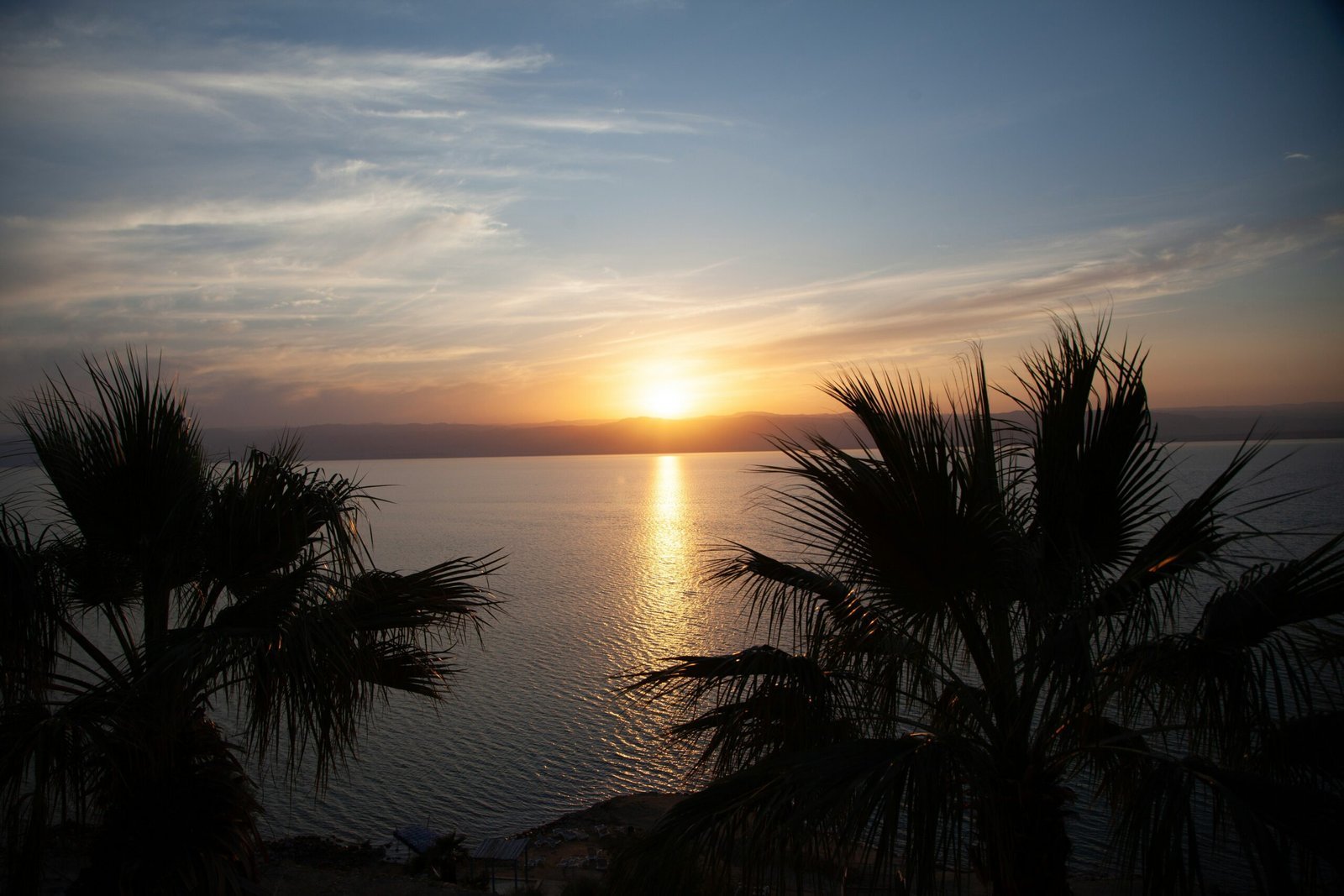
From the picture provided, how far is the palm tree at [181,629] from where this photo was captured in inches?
200

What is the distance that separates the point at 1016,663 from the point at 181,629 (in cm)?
532

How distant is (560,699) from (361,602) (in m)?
23.3

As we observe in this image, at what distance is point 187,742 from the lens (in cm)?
586

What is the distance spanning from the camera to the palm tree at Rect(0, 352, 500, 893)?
5.07 metres

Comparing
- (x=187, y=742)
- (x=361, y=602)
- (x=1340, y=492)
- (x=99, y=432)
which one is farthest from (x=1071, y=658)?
(x=1340, y=492)

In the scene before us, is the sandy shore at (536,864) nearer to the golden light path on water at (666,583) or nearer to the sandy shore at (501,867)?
the sandy shore at (501,867)

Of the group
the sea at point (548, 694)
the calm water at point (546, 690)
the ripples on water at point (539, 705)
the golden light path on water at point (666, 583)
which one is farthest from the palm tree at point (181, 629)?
the golden light path on water at point (666, 583)

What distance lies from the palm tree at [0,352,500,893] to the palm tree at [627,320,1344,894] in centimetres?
195

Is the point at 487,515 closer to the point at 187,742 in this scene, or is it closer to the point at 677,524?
the point at 677,524

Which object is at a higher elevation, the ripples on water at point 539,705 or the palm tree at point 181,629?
the palm tree at point 181,629

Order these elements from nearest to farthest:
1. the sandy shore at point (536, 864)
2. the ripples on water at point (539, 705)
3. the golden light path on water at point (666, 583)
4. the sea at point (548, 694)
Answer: the sandy shore at point (536, 864)
the sea at point (548, 694)
the ripples on water at point (539, 705)
the golden light path on water at point (666, 583)

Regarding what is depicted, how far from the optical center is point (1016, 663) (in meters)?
5.20

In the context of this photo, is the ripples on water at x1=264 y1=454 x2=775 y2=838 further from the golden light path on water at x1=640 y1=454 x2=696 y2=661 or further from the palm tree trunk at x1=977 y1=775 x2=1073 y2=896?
the palm tree trunk at x1=977 y1=775 x2=1073 y2=896

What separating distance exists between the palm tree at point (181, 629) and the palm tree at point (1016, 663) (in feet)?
6.40
